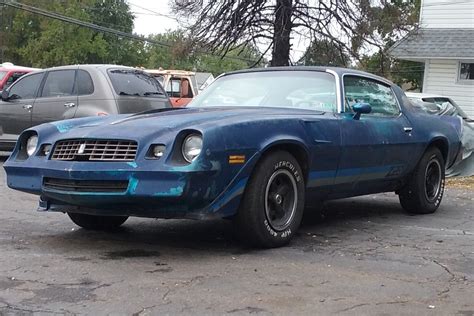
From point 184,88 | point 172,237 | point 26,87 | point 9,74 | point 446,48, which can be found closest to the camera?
point 172,237

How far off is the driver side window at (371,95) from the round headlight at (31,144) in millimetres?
2784

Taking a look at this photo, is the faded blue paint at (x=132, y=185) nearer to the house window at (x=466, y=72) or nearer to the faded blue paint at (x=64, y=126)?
the faded blue paint at (x=64, y=126)

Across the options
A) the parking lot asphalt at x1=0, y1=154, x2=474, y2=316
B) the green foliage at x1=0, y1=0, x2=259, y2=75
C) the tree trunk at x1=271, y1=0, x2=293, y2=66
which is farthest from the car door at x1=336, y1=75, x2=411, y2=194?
the green foliage at x1=0, y1=0, x2=259, y2=75

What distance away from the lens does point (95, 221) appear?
20.0 ft

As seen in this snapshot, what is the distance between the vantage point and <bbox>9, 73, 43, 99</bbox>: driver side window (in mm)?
11305

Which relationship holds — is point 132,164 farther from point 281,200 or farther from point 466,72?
point 466,72

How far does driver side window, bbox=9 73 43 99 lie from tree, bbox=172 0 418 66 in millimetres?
8801

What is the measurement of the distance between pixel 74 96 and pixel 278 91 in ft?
16.4

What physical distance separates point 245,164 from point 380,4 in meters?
15.7

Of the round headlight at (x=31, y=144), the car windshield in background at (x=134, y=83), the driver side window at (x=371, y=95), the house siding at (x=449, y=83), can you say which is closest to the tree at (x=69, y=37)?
the house siding at (x=449, y=83)

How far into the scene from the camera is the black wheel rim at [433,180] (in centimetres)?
759

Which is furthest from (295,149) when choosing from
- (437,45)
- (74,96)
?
(437,45)

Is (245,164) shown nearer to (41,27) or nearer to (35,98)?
(35,98)

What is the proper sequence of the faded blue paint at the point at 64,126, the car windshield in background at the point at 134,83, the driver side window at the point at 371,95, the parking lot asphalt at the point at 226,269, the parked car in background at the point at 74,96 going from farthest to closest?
the car windshield in background at the point at 134,83 < the parked car in background at the point at 74,96 < the driver side window at the point at 371,95 < the faded blue paint at the point at 64,126 < the parking lot asphalt at the point at 226,269
